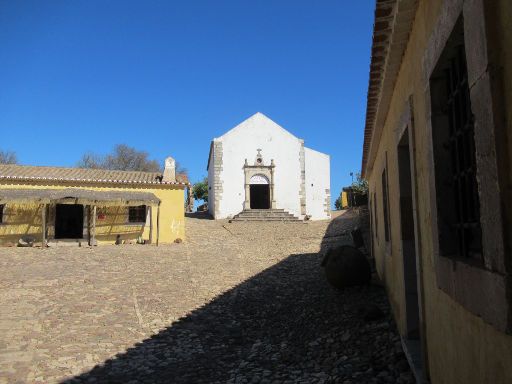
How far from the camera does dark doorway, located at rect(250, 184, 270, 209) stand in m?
29.7

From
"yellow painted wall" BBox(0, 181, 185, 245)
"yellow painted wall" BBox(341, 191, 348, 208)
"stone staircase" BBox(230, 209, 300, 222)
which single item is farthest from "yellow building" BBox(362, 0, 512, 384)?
"yellow painted wall" BBox(341, 191, 348, 208)

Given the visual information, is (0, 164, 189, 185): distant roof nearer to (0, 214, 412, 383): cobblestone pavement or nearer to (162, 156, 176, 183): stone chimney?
(162, 156, 176, 183): stone chimney

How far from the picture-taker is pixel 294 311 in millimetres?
7602

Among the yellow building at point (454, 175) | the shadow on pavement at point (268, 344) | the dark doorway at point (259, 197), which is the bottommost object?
the shadow on pavement at point (268, 344)

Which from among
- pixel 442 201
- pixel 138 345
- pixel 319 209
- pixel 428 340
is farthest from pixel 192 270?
pixel 319 209

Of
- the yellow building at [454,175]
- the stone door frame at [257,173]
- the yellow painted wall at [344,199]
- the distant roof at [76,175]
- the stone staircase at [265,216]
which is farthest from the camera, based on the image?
the yellow painted wall at [344,199]

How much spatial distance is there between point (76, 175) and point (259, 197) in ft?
45.8

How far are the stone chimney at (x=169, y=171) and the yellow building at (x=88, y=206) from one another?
53 millimetres

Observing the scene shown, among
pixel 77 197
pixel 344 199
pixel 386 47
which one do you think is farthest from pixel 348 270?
pixel 344 199

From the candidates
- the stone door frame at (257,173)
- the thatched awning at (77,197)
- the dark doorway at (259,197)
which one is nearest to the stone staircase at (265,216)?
the stone door frame at (257,173)

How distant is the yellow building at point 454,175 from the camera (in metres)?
1.59

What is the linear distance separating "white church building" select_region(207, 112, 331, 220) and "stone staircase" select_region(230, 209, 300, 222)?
82 cm

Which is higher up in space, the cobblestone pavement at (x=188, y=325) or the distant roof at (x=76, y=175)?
the distant roof at (x=76, y=175)

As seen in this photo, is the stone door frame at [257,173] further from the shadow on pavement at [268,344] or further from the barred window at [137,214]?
the shadow on pavement at [268,344]
